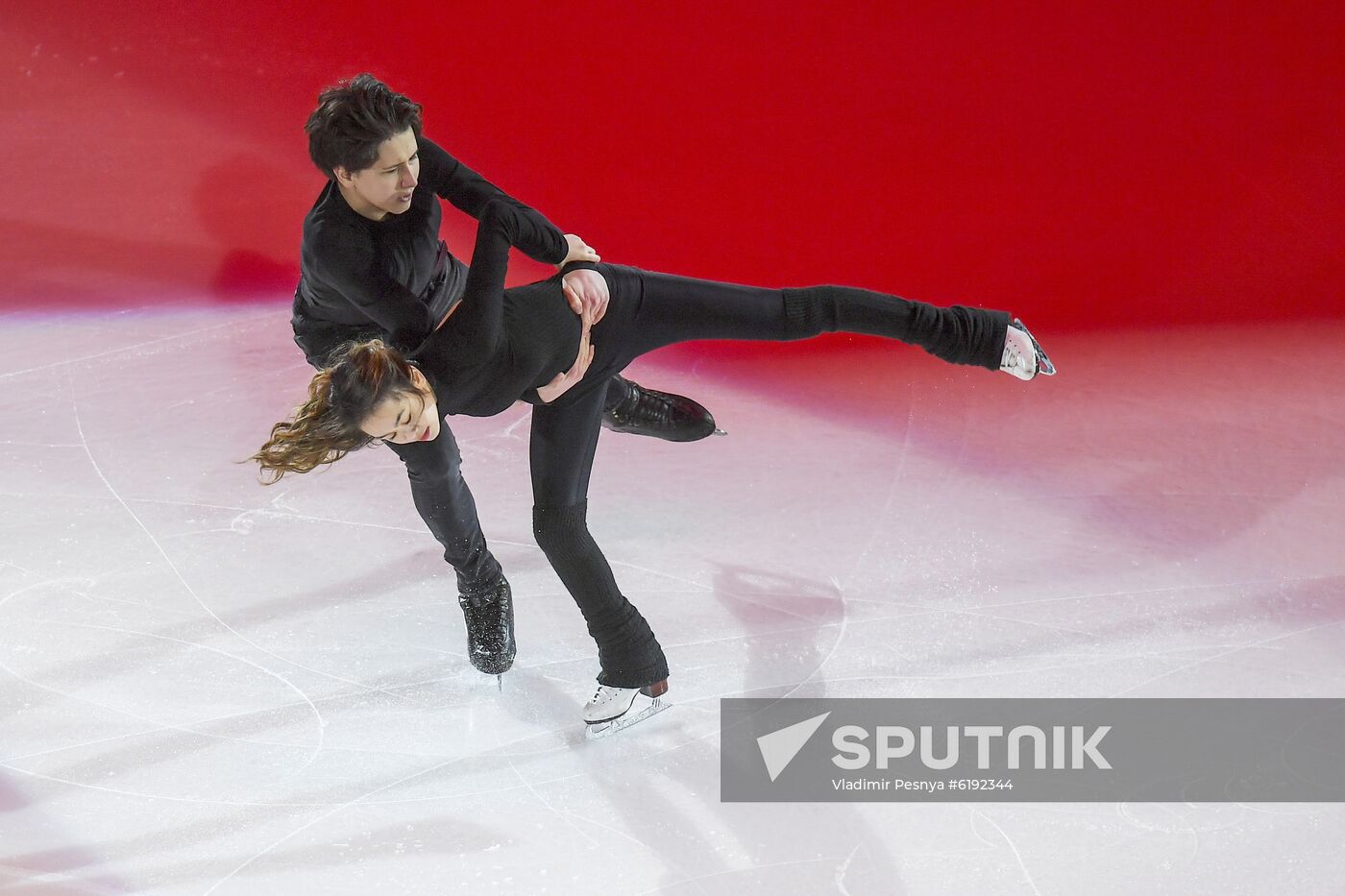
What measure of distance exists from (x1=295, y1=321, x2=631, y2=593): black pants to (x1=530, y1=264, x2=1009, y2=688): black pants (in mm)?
104

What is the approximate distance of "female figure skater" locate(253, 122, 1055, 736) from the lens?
206 centimetres

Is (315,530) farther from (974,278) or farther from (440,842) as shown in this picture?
(974,278)

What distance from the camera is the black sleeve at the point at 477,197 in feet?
7.09

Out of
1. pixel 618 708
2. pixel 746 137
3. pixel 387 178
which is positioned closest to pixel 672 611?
pixel 618 708

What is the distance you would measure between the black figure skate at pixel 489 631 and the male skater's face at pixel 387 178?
84 centimetres

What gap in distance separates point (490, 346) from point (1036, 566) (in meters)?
1.45

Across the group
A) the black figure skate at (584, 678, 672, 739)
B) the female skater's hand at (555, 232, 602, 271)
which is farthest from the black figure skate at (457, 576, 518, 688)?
the female skater's hand at (555, 232, 602, 271)

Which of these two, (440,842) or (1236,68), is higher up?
(1236,68)

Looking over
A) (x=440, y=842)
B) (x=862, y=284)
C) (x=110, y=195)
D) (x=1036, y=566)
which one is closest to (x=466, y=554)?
(x=440, y=842)

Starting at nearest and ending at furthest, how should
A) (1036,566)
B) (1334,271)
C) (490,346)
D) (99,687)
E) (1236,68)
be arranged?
(490,346) → (99,687) → (1036,566) → (1334,271) → (1236,68)

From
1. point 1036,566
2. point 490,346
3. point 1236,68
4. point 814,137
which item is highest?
point 1236,68

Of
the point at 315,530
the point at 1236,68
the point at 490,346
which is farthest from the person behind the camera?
the point at 1236,68

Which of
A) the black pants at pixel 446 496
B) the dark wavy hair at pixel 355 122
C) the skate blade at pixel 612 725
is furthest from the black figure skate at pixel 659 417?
the dark wavy hair at pixel 355 122

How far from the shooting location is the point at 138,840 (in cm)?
212
